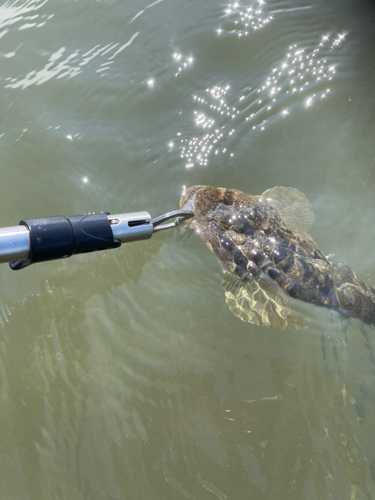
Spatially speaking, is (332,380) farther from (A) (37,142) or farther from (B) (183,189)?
(A) (37,142)

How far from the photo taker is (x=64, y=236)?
6.44 ft

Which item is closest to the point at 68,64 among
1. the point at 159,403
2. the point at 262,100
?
the point at 262,100

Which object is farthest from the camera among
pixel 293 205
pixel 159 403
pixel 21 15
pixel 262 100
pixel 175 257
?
pixel 21 15

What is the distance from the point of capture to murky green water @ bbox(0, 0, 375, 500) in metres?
3.56

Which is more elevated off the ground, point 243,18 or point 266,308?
point 243,18

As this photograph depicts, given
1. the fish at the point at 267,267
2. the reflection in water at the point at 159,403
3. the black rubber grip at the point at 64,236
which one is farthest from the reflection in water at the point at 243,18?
the black rubber grip at the point at 64,236

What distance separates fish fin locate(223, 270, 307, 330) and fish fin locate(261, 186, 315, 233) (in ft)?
2.86

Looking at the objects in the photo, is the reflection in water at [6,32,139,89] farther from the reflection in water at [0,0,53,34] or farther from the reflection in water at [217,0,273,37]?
the reflection in water at [217,0,273,37]

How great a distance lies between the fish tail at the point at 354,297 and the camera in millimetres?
3953

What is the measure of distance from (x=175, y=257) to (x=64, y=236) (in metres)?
2.37

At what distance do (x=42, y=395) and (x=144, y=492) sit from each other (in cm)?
136

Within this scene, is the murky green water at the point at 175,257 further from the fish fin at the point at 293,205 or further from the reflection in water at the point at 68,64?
the fish fin at the point at 293,205

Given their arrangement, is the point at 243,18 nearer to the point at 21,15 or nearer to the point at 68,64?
the point at 68,64

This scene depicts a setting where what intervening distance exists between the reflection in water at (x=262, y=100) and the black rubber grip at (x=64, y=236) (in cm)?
259
